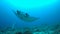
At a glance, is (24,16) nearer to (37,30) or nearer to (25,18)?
(25,18)

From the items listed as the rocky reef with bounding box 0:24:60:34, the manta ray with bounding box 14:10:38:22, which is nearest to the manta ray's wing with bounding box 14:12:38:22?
the manta ray with bounding box 14:10:38:22

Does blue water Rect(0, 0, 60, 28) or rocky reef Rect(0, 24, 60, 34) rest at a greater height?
blue water Rect(0, 0, 60, 28)

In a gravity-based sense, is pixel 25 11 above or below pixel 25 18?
above

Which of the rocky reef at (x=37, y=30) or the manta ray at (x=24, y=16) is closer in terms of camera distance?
the rocky reef at (x=37, y=30)

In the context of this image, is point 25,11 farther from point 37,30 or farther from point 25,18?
point 37,30

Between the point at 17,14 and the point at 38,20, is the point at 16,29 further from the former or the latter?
the point at 38,20

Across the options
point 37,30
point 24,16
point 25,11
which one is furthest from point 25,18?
point 37,30

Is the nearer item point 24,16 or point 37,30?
point 37,30

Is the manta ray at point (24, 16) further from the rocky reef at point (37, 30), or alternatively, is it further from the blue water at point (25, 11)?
the rocky reef at point (37, 30)

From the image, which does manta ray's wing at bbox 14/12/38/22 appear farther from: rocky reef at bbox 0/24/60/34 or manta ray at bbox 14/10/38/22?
rocky reef at bbox 0/24/60/34

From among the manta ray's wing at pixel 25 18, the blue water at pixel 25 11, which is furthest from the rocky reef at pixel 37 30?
the manta ray's wing at pixel 25 18

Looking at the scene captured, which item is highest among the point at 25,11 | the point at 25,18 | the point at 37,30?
the point at 25,11

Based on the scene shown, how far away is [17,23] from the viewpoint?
329cm

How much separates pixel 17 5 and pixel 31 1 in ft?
1.70
